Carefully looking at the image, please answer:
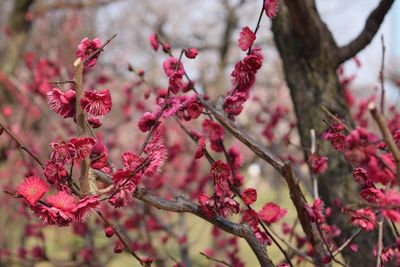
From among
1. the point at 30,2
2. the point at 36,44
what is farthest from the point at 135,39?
the point at 30,2

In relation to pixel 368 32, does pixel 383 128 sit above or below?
below

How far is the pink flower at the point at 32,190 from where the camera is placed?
4.14 feet

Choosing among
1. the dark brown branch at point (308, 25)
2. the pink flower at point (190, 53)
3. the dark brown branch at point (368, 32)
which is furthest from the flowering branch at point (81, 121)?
the dark brown branch at point (368, 32)

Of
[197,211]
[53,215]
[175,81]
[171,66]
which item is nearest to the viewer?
[53,215]

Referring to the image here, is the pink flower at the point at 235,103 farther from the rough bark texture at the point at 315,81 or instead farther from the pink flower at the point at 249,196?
the rough bark texture at the point at 315,81

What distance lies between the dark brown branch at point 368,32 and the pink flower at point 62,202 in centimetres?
175

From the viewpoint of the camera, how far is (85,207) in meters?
1.30

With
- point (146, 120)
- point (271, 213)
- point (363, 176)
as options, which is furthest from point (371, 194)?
point (146, 120)

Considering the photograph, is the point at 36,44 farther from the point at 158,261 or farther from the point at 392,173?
the point at 392,173

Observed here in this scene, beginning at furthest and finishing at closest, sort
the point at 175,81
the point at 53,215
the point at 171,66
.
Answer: the point at 171,66 → the point at 175,81 → the point at 53,215

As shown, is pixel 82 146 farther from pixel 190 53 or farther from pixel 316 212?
pixel 316 212

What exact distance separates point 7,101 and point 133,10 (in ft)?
45.1

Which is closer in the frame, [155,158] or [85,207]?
[85,207]

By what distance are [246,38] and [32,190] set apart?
77 centimetres
